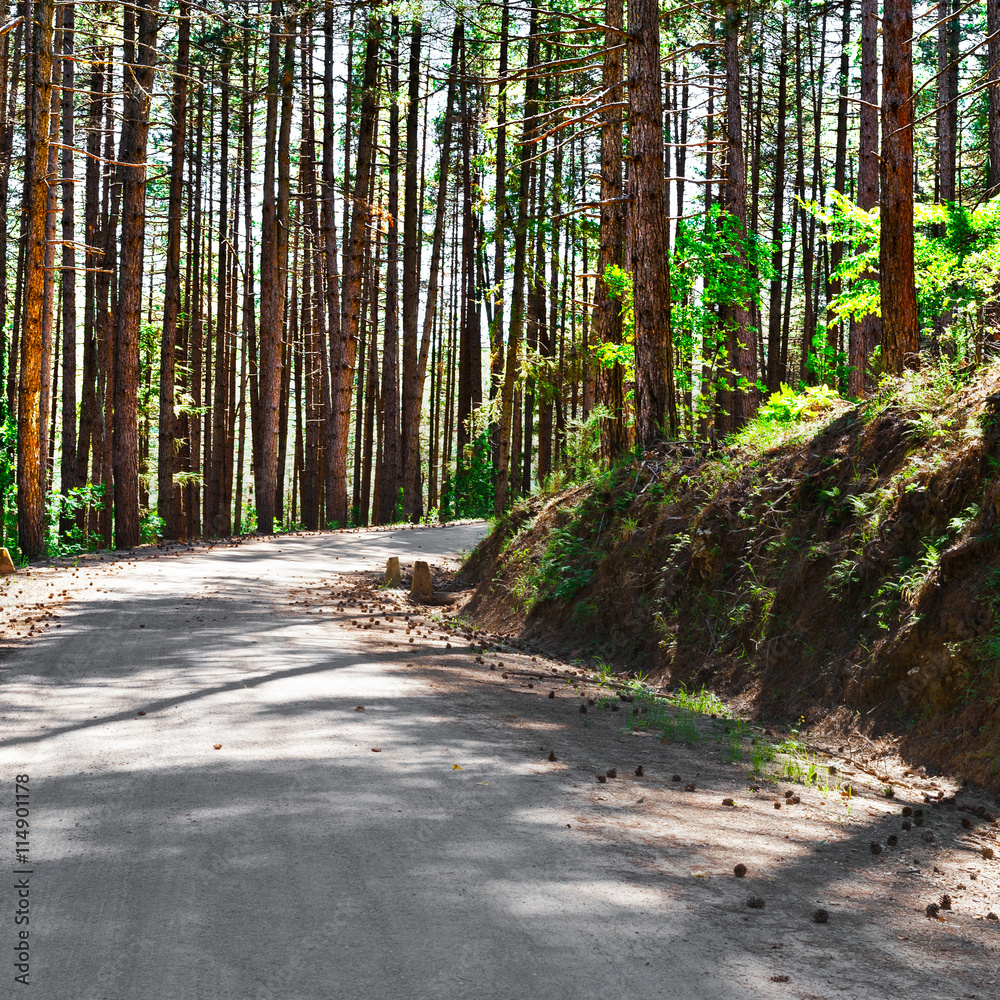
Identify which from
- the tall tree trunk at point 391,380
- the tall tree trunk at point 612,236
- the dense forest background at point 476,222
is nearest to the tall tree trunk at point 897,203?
the dense forest background at point 476,222

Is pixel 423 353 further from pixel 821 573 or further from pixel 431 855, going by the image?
pixel 431 855

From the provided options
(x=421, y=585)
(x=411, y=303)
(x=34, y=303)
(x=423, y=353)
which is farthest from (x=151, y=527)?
(x=421, y=585)

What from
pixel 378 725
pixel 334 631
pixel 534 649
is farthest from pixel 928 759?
pixel 334 631

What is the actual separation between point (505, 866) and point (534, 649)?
6110 mm

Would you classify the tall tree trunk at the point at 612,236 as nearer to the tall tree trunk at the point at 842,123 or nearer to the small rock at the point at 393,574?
the small rock at the point at 393,574

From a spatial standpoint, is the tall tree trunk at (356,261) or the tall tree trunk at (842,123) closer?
the tall tree trunk at (356,261)

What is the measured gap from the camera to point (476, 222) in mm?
32625

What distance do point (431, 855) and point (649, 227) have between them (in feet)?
29.9

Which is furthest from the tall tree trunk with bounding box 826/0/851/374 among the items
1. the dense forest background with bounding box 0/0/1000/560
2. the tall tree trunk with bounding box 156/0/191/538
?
the tall tree trunk with bounding box 156/0/191/538

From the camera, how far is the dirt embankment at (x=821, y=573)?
18.9ft

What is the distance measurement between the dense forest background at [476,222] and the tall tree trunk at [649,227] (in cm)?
3

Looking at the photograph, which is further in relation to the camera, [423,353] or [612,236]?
[423,353]

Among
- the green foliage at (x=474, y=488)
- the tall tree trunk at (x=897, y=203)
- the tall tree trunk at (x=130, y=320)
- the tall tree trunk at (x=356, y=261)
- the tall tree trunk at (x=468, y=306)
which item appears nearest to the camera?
the tall tree trunk at (x=897, y=203)

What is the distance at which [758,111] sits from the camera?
30141mm
